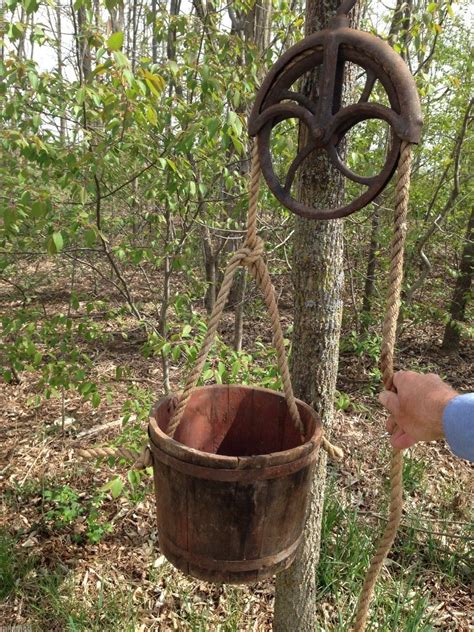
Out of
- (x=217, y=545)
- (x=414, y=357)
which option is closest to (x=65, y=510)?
Result: (x=217, y=545)

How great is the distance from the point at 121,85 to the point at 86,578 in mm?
2431

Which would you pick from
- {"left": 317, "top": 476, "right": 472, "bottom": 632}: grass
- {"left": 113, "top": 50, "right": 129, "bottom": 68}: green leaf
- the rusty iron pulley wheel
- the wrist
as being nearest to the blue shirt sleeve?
the wrist

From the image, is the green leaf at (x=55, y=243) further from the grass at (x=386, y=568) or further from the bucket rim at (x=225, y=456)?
the grass at (x=386, y=568)

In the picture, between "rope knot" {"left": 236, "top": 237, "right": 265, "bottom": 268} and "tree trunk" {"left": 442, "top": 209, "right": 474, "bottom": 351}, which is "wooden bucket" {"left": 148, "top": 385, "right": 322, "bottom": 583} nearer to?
"rope knot" {"left": 236, "top": 237, "right": 265, "bottom": 268}

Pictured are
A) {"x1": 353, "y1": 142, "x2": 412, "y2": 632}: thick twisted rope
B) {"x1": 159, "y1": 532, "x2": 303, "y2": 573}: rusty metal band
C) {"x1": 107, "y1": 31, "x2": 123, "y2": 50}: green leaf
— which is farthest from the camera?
{"x1": 107, "y1": 31, "x2": 123, "y2": 50}: green leaf

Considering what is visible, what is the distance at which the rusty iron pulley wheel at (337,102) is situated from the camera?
3.53 feet

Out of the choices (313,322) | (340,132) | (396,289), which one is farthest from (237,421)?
(340,132)

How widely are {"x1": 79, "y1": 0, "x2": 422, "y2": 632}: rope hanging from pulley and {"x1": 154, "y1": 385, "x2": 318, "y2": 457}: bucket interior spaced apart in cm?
19

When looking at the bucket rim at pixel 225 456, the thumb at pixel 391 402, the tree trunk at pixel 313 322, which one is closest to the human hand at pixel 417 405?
the thumb at pixel 391 402

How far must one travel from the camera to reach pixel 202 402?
1664 millimetres

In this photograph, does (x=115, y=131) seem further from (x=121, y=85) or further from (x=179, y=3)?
(x=179, y=3)

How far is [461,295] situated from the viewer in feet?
16.4

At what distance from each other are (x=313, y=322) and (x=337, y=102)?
Answer: 2.47ft

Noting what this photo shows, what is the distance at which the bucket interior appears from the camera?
63.9 inches
